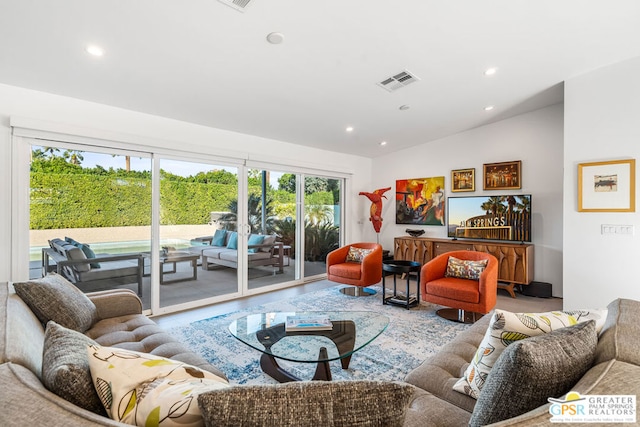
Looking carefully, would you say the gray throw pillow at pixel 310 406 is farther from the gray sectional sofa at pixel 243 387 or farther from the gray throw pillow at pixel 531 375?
the gray throw pillow at pixel 531 375

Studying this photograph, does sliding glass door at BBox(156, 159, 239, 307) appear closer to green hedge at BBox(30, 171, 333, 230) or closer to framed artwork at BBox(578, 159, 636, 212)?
green hedge at BBox(30, 171, 333, 230)

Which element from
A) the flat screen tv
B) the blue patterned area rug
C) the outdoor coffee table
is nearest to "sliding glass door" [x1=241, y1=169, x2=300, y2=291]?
the outdoor coffee table

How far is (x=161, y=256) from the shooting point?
12.6ft

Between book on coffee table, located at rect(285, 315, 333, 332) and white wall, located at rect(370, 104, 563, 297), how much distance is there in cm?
403

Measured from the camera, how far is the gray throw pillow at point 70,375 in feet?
2.74

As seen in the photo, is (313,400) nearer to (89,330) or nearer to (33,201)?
(89,330)

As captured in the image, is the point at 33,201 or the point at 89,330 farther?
the point at 33,201

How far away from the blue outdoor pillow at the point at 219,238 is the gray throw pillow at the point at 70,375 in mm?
3434

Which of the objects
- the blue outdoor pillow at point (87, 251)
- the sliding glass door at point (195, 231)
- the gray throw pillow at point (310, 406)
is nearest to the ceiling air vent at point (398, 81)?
the sliding glass door at point (195, 231)

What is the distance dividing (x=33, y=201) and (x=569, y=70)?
5.81 meters

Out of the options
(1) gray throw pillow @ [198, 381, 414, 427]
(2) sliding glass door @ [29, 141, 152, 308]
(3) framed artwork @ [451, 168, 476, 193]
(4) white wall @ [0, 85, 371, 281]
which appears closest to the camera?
(1) gray throw pillow @ [198, 381, 414, 427]

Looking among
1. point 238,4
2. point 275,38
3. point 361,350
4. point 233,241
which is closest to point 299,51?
point 275,38

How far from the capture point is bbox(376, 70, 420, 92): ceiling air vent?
3287 millimetres

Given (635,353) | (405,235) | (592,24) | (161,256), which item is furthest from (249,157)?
(635,353)
